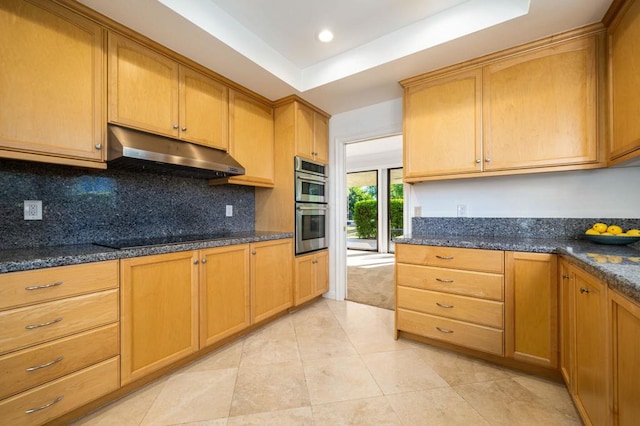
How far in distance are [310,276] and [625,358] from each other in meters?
2.41

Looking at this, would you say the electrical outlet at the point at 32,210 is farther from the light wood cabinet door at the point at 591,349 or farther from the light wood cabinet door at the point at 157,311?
the light wood cabinet door at the point at 591,349

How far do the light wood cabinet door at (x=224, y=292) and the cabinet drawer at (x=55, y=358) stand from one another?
1.85 ft

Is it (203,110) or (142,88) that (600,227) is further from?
(142,88)

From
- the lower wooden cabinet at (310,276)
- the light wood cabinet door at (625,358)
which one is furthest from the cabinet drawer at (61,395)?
the light wood cabinet door at (625,358)

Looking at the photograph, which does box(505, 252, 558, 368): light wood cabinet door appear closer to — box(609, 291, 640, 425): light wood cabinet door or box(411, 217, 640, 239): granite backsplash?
box(411, 217, 640, 239): granite backsplash

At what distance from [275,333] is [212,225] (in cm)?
123

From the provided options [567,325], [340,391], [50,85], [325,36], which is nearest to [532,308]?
[567,325]

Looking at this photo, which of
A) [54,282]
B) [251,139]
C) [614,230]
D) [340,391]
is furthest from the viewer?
[251,139]

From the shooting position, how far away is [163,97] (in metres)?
1.97

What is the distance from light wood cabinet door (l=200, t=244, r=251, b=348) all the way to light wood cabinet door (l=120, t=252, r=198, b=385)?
0.07 metres

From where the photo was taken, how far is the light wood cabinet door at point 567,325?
4.60 feet

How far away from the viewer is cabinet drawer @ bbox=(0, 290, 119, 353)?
1.14m

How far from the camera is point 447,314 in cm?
196

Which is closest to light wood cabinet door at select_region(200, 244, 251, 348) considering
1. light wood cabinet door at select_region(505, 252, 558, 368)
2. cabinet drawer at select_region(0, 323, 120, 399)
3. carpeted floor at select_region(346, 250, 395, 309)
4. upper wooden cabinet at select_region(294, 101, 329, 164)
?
cabinet drawer at select_region(0, 323, 120, 399)
